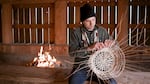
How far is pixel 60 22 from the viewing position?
5.30 meters

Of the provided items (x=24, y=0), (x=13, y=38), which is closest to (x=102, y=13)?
(x=24, y=0)

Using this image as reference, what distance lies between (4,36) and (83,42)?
3.36 m

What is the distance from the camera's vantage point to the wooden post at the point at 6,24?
222 inches

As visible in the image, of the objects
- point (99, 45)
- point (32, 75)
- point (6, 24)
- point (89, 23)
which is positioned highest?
point (6, 24)

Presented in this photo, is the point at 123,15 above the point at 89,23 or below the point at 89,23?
above

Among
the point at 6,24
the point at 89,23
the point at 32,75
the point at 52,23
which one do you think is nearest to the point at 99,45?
the point at 89,23

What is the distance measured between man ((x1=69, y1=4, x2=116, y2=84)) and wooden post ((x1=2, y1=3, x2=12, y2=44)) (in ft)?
10.5

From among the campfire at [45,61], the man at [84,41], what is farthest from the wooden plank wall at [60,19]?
the man at [84,41]

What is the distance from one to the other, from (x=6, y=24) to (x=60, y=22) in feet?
4.08

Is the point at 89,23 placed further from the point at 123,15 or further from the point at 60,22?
the point at 60,22

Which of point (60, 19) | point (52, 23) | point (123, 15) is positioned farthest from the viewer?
point (52, 23)

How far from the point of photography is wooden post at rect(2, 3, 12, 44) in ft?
18.5

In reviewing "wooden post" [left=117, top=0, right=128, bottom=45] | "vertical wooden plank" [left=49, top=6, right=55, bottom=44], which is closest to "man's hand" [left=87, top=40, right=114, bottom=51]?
"wooden post" [left=117, top=0, right=128, bottom=45]

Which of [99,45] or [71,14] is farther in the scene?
[71,14]
